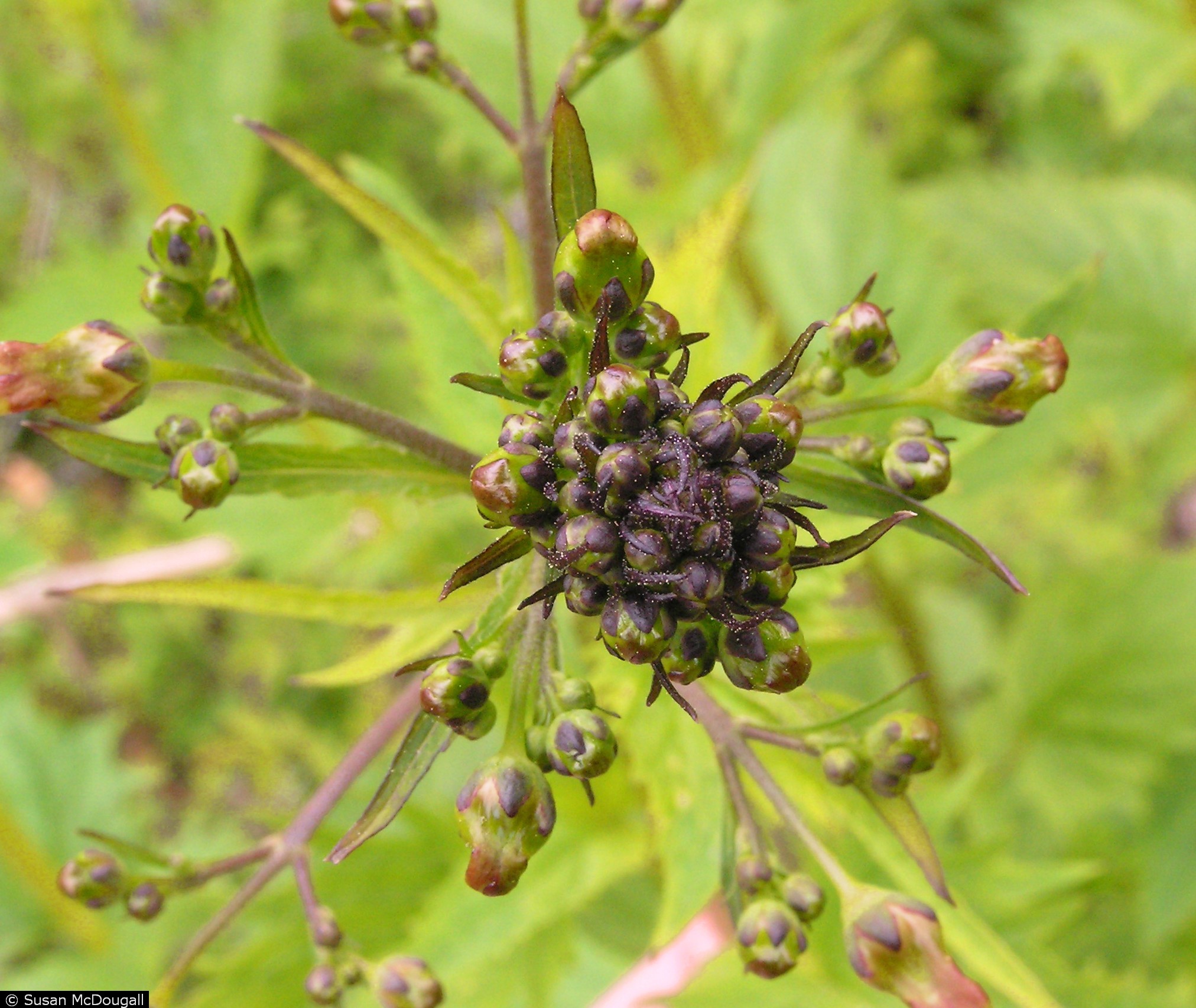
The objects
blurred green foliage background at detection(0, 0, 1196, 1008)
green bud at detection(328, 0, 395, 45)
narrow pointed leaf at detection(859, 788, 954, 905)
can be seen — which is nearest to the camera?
narrow pointed leaf at detection(859, 788, 954, 905)

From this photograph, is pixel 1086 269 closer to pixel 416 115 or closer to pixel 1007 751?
pixel 1007 751

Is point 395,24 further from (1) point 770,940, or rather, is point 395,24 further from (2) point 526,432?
(1) point 770,940

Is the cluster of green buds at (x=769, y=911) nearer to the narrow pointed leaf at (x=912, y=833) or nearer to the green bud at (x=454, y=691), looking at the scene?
the narrow pointed leaf at (x=912, y=833)

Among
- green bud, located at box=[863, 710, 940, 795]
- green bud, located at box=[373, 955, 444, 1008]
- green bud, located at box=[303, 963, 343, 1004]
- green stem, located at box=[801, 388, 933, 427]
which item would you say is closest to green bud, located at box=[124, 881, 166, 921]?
green bud, located at box=[303, 963, 343, 1004]

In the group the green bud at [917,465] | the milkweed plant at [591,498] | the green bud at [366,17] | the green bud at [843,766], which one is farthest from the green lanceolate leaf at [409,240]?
the green bud at [843,766]

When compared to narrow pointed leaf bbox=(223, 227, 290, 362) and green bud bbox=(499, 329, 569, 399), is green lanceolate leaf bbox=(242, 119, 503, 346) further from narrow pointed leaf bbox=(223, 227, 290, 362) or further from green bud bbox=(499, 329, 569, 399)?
green bud bbox=(499, 329, 569, 399)

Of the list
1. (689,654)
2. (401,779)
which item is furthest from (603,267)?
(401,779)

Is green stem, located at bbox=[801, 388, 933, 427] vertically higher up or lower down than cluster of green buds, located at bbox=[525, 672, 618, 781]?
higher up
